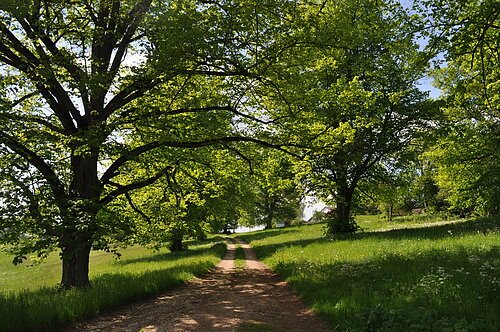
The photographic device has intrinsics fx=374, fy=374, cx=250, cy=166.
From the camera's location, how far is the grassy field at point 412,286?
5816mm

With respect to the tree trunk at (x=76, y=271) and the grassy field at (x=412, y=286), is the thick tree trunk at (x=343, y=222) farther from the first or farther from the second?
the tree trunk at (x=76, y=271)

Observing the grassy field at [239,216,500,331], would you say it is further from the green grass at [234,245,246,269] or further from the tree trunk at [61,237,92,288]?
the tree trunk at [61,237,92,288]

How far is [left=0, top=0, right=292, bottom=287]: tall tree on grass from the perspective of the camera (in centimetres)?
980

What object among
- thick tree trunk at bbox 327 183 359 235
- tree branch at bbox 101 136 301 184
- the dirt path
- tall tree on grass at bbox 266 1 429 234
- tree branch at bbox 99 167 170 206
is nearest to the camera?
the dirt path

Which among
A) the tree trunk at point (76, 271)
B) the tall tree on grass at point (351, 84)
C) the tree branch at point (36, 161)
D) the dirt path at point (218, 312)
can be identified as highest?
the tall tree on grass at point (351, 84)

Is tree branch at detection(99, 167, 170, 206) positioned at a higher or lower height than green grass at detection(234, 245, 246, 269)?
higher

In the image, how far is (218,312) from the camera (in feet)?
28.9

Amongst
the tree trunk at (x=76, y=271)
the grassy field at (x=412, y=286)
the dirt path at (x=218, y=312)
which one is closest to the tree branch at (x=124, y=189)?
the tree trunk at (x=76, y=271)

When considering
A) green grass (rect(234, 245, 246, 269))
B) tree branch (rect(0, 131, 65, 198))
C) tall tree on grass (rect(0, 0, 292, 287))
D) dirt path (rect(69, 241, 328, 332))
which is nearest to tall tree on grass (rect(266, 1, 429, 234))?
tall tree on grass (rect(0, 0, 292, 287))

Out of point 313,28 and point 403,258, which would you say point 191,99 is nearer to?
point 313,28

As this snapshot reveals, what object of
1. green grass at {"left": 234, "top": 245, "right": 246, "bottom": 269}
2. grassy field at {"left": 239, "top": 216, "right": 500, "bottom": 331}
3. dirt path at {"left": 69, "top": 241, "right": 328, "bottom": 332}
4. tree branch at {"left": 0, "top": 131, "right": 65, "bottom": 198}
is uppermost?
tree branch at {"left": 0, "top": 131, "right": 65, "bottom": 198}

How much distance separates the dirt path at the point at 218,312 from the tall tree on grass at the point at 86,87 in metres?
2.49

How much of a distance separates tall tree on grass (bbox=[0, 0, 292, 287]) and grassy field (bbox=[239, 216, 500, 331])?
6.11m

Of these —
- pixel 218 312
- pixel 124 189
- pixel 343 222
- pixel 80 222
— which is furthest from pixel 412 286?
pixel 343 222
